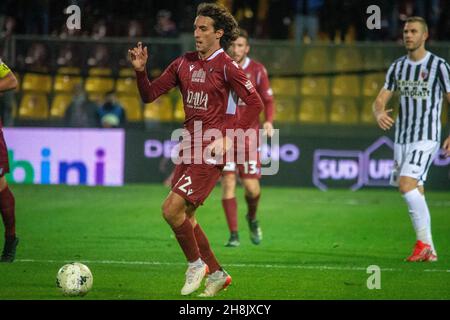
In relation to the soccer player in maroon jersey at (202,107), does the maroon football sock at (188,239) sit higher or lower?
lower

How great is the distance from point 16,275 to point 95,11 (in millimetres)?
13431

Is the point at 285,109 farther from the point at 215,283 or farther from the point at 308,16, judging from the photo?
the point at 215,283

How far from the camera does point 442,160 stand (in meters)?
18.2

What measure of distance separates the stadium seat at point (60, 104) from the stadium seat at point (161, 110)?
5.04 ft

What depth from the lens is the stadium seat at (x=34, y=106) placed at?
62.7 ft

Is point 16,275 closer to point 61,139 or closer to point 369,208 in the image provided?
point 369,208

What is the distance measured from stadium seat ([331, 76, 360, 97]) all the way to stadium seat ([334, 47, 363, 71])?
14.1 inches

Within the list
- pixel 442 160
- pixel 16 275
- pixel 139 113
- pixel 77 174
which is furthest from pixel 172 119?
pixel 16 275

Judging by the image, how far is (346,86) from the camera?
19719 mm

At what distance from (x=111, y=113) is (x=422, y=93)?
9777 millimetres

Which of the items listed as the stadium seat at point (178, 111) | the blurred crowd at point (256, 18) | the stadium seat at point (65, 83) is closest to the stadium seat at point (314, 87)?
the blurred crowd at point (256, 18)

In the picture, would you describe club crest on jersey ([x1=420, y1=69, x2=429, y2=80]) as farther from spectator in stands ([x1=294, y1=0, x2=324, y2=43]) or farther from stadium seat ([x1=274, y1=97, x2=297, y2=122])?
spectator in stands ([x1=294, y1=0, x2=324, y2=43])

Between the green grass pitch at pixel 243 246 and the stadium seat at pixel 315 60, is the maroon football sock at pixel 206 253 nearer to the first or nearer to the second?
the green grass pitch at pixel 243 246

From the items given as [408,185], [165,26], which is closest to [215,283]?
[408,185]
